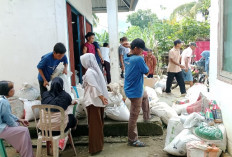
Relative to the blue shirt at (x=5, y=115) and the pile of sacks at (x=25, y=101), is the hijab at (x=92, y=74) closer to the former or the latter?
the blue shirt at (x=5, y=115)

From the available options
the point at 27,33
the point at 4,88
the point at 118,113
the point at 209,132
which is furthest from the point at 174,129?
the point at 27,33

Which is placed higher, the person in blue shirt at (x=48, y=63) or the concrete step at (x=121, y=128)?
the person in blue shirt at (x=48, y=63)

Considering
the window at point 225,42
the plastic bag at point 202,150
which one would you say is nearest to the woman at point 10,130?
the plastic bag at point 202,150

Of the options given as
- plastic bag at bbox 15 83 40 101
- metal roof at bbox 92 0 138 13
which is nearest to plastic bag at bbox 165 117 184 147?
plastic bag at bbox 15 83 40 101

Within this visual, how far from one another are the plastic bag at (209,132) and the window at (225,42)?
705 mm

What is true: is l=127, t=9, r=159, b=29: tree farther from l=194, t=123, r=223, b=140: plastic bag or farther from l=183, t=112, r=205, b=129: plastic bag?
l=194, t=123, r=223, b=140: plastic bag

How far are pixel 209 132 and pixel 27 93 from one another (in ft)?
11.1

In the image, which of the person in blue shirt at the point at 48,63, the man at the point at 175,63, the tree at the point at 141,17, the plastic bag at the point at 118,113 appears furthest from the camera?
the tree at the point at 141,17

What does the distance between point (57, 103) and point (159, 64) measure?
9002mm

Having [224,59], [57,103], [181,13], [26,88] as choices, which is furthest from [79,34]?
[181,13]

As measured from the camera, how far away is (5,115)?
2.89m

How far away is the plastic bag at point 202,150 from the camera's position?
8.95 feet

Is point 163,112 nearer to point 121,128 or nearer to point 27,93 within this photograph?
point 121,128

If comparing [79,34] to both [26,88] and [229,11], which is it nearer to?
[26,88]
